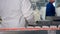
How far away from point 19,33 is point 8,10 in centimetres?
51

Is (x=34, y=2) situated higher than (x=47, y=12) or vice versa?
(x=34, y=2)

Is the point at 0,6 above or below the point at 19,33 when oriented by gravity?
above

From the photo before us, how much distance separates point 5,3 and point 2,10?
0.26 feet

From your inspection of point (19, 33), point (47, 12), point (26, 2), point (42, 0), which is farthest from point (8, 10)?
point (42, 0)

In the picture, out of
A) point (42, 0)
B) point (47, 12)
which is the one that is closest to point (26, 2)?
point (47, 12)

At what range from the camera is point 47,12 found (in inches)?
117

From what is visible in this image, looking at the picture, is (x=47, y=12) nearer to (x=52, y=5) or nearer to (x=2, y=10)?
(x=52, y=5)

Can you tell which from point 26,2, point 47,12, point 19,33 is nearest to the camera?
point 19,33

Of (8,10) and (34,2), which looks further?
(34,2)

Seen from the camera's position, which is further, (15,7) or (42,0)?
(42,0)

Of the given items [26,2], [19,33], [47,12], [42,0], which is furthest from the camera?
[42,0]

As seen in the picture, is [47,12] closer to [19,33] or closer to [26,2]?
[26,2]

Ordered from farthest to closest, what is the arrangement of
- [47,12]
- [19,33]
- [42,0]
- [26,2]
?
[42,0], [47,12], [26,2], [19,33]

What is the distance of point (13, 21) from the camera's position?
1529 millimetres
